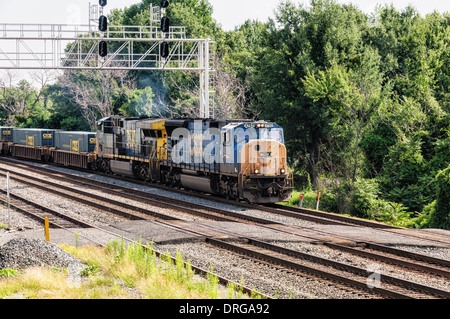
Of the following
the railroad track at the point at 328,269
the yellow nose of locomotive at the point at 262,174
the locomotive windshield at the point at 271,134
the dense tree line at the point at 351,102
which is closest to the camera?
the railroad track at the point at 328,269

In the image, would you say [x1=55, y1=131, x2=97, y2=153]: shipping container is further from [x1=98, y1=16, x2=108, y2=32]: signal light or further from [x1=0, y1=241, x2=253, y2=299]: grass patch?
[x1=0, y1=241, x2=253, y2=299]: grass patch

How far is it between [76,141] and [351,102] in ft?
66.8

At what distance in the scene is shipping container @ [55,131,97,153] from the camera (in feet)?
120

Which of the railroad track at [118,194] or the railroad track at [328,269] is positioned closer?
the railroad track at [328,269]

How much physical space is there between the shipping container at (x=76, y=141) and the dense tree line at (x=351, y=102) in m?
10.2

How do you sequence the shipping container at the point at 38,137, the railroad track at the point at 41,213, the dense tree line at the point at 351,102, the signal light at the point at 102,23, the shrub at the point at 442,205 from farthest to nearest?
the shipping container at the point at 38,137 → the signal light at the point at 102,23 → the dense tree line at the point at 351,102 → the shrub at the point at 442,205 → the railroad track at the point at 41,213

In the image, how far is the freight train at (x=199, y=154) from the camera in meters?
21.2

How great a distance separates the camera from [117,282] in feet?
33.8

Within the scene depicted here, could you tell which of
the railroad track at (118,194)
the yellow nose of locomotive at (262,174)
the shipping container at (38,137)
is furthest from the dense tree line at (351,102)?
the shipping container at (38,137)

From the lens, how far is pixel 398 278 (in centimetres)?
1049

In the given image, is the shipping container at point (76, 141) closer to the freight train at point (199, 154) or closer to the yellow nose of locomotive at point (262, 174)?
the freight train at point (199, 154)

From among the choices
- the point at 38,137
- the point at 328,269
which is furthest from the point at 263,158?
the point at 38,137

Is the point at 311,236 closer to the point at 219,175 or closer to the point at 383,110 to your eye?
the point at 219,175

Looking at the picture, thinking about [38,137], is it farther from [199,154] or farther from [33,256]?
[33,256]
